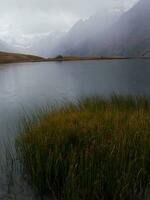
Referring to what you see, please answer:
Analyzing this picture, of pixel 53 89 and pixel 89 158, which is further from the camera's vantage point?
pixel 53 89

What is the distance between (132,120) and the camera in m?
6.12

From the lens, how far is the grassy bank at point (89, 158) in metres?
4.41

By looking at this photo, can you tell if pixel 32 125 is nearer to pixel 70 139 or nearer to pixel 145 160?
pixel 70 139

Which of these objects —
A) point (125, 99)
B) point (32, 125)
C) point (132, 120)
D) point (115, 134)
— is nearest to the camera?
point (115, 134)

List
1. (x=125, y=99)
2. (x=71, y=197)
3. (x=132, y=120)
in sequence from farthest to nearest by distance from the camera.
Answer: (x=125, y=99), (x=132, y=120), (x=71, y=197)

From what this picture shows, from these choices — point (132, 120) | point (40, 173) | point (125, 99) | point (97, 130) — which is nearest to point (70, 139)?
point (97, 130)

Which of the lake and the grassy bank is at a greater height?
the grassy bank

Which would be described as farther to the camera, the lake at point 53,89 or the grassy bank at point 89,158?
the lake at point 53,89

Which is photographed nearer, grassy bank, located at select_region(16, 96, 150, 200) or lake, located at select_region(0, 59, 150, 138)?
grassy bank, located at select_region(16, 96, 150, 200)

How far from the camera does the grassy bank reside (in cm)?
441

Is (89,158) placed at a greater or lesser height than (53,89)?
greater

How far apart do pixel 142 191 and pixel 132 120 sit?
1.73 m

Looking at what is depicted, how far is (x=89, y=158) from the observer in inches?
182

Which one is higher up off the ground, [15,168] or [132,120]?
[132,120]
